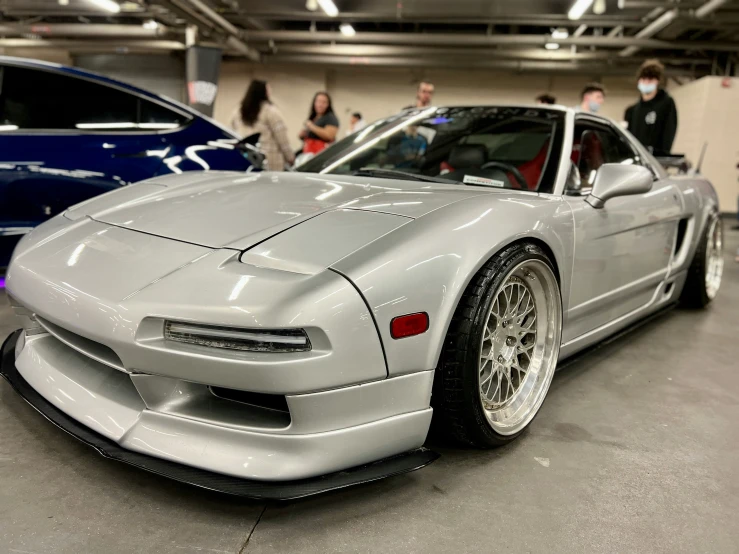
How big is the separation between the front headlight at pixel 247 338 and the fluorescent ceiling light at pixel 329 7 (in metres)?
8.07

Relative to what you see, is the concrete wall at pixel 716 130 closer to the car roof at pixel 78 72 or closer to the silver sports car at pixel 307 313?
the car roof at pixel 78 72

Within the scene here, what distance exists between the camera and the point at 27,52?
43.3ft

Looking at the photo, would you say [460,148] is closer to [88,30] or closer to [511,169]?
[511,169]

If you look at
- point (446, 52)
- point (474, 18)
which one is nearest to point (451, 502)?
point (474, 18)

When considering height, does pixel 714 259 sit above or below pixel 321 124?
below

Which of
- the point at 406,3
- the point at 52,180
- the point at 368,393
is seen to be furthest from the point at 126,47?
the point at 368,393

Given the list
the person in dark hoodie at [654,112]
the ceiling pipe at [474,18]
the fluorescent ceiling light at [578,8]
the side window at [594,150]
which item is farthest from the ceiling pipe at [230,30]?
the side window at [594,150]

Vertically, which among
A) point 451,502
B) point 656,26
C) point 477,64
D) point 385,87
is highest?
point 656,26

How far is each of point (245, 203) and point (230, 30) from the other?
368 inches

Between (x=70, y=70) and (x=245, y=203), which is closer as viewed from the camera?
(x=245, y=203)

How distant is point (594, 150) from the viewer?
268cm

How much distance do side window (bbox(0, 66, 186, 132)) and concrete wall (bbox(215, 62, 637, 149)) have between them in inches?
393

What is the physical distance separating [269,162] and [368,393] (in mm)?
3951

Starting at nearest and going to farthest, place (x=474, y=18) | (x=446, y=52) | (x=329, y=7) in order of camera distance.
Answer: (x=329, y=7), (x=474, y=18), (x=446, y=52)
